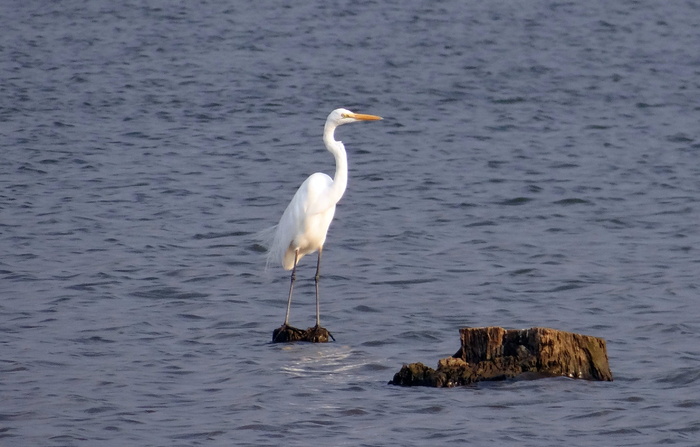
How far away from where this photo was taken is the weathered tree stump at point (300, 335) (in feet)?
28.0

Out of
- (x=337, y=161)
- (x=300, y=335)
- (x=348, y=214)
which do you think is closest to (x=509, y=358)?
(x=300, y=335)

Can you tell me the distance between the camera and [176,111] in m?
18.5

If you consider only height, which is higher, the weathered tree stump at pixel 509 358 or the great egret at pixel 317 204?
the great egret at pixel 317 204

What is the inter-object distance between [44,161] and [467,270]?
22.7 feet

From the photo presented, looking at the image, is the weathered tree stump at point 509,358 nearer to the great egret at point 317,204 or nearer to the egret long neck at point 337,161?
the great egret at point 317,204

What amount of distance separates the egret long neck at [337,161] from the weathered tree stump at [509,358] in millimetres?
2040

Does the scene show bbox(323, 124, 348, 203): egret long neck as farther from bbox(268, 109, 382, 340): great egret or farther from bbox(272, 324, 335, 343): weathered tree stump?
bbox(272, 324, 335, 343): weathered tree stump

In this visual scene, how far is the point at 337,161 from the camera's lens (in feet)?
29.3

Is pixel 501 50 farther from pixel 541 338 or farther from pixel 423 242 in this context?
pixel 541 338

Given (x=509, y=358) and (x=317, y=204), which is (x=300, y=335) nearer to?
(x=317, y=204)

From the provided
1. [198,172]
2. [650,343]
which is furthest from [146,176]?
[650,343]

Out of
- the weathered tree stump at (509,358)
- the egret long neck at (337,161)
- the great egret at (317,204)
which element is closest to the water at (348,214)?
the weathered tree stump at (509,358)

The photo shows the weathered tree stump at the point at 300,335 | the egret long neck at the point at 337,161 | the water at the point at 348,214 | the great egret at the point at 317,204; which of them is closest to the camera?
the water at the point at 348,214

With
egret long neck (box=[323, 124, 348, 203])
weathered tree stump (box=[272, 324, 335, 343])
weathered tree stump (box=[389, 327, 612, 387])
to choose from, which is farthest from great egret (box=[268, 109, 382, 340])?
weathered tree stump (box=[389, 327, 612, 387])
